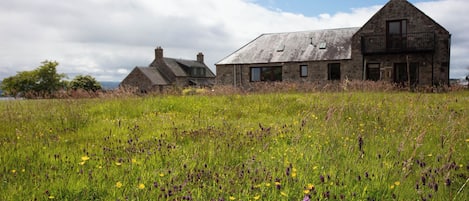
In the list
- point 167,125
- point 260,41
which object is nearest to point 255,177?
point 167,125

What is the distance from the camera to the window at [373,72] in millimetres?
25453

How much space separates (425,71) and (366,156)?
23507 mm

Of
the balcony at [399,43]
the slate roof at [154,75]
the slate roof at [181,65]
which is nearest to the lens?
the balcony at [399,43]

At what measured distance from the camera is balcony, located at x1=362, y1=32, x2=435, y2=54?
23.7 meters

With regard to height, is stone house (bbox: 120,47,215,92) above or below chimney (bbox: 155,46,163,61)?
below

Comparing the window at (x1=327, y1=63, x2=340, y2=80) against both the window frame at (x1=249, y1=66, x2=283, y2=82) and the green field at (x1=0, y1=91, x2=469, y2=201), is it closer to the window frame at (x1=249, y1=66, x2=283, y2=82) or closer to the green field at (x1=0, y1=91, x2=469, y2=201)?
the window frame at (x1=249, y1=66, x2=283, y2=82)

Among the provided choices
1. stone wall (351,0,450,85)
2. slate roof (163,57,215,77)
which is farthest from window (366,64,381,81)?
slate roof (163,57,215,77)

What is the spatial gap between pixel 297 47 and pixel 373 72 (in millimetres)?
6522

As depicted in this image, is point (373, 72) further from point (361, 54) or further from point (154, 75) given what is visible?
point (154, 75)

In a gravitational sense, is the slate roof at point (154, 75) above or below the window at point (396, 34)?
below

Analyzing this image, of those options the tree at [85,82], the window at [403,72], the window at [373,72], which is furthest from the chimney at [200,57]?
the window at [403,72]

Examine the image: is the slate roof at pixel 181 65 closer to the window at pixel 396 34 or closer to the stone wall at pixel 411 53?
the stone wall at pixel 411 53

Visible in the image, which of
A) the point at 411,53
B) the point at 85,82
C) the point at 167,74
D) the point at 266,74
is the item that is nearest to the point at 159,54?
the point at 167,74

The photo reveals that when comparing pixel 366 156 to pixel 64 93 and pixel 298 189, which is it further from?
pixel 64 93
